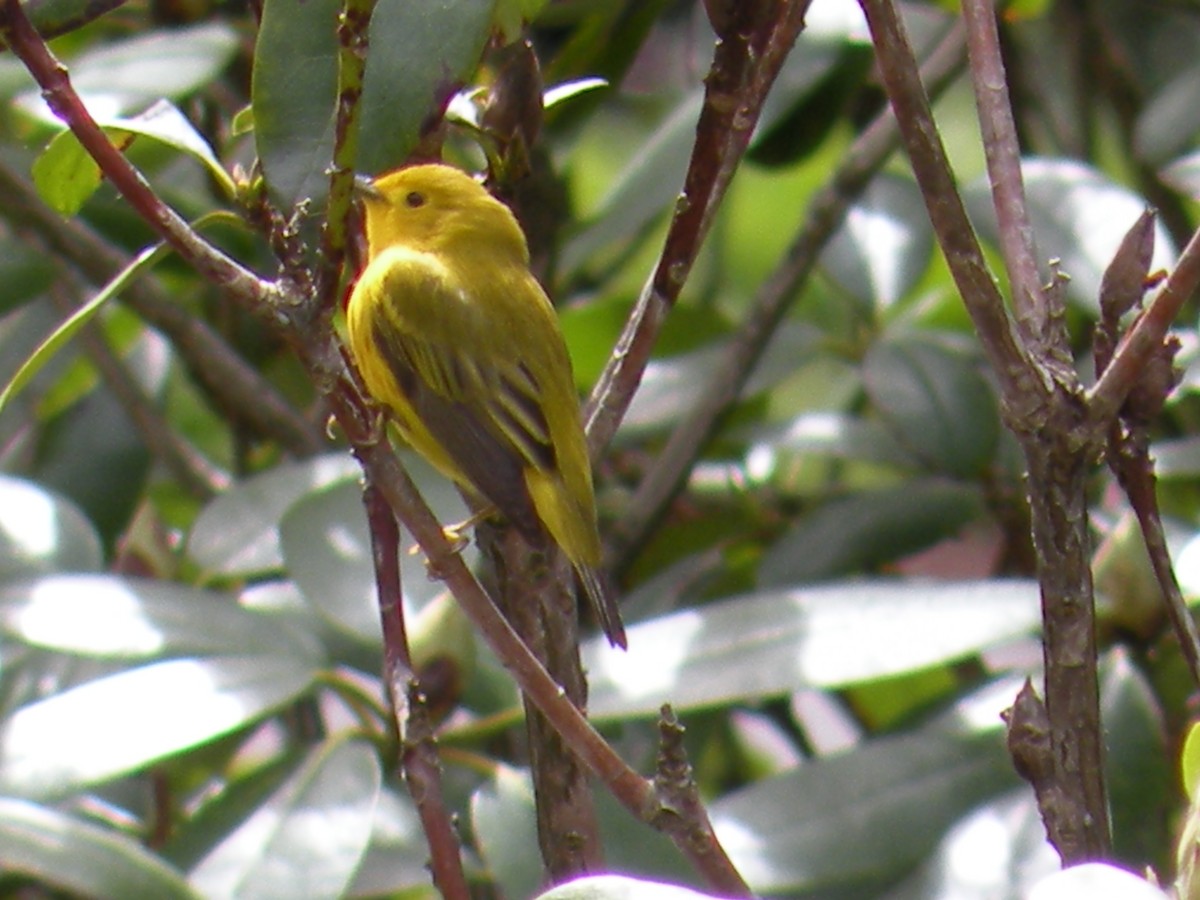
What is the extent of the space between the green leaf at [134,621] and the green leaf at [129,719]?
0.17ft

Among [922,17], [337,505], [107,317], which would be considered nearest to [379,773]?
[337,505]

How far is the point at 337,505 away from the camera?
1951mm

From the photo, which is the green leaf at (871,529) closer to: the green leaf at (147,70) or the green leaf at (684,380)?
the green leaf at (684,380)

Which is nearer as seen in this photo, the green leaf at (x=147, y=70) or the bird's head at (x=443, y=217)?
the green leaf at (x=147, y=70)

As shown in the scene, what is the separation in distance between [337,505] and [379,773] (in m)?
0.33

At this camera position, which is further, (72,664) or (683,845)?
(72,664)

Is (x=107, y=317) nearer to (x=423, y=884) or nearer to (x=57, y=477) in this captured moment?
(x=57, y=477)

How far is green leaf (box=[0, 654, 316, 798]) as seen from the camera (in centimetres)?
166

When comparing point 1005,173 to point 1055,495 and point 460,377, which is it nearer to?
point 1055,495

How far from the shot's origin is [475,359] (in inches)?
85.7

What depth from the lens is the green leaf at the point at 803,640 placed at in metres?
1.71

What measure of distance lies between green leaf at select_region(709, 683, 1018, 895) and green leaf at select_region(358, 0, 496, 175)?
80 centimetres

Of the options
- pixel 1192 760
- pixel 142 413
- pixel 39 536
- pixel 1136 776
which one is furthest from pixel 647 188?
pixel 1192 760

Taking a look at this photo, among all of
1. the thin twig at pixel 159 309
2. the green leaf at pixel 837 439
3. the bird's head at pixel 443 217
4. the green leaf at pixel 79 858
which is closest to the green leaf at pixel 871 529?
the green leaf at pixel 837 439
